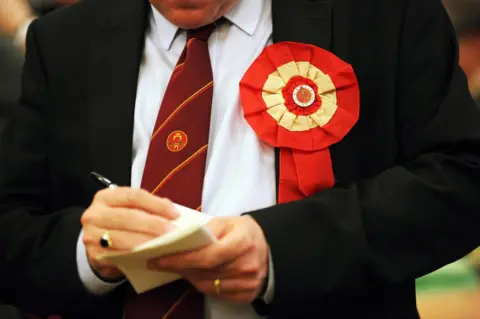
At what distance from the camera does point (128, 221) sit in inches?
28.5

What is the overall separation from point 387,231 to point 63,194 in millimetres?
440

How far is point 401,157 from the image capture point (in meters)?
0.89

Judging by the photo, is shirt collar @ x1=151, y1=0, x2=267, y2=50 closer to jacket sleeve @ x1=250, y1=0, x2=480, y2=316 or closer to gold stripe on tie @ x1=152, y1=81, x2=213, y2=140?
gold stripe on tie @ x1=152, y1=81, x2=213, y2=140

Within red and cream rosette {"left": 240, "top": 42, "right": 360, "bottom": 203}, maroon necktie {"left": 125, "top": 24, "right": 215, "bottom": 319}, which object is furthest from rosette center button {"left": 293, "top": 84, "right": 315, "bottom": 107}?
maroon necktie {"left": 125, "top": 24, "right": 215, "bottom": 319}

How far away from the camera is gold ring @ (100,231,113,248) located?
2.42ft

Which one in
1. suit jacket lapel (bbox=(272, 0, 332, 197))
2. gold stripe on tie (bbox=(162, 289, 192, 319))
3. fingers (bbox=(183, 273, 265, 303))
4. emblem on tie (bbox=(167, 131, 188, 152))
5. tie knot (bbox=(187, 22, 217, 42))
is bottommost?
gold stripe on tie (bbox=(162, 289, 192, 319))

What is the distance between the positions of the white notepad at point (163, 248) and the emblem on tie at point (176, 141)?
0.12m

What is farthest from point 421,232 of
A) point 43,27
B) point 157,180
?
point 43,27

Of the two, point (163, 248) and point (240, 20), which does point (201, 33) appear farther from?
point (163, 248)

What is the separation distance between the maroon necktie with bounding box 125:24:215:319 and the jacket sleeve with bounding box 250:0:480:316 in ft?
0.37

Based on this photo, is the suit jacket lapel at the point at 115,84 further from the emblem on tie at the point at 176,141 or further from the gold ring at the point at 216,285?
the gold ring at the point at 216,285

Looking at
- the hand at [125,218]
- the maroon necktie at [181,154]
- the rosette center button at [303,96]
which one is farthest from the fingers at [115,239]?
the rosette center button at [303,96]

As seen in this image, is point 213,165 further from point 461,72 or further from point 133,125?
point 461,72

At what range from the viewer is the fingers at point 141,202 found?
725 mm
